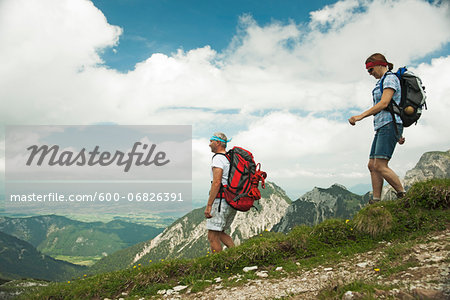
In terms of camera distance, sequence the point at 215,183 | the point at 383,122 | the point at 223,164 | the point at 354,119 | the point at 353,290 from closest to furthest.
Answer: the point at 353,290 → the point at 354,119 → the point at 383,122 → the point at 215,183 → the point at 223,164

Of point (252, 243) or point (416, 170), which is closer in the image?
point (252, 243)

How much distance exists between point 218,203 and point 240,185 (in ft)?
2.67

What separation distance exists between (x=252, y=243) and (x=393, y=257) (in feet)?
10.5

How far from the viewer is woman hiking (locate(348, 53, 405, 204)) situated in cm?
685

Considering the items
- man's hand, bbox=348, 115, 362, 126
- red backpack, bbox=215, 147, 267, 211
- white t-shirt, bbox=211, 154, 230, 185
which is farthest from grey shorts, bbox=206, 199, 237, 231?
man's hand, bbox=348, 115, 362, 126

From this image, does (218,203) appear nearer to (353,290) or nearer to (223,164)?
(223,164)

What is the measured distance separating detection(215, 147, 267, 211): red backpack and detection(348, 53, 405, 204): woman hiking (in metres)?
2.85

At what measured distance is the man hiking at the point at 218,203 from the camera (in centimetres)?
739

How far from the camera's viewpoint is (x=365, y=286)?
12.3 ft

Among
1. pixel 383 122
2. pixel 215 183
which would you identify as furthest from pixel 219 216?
pixel 383 122

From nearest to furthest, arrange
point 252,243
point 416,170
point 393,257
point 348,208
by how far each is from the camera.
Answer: point 393,257
point 252,243
point 348,208
point 416,170

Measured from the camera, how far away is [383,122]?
709 cm

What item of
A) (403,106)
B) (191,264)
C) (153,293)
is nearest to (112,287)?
(153,293)

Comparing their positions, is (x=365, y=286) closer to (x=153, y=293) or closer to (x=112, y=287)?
(x=153, y=293)
